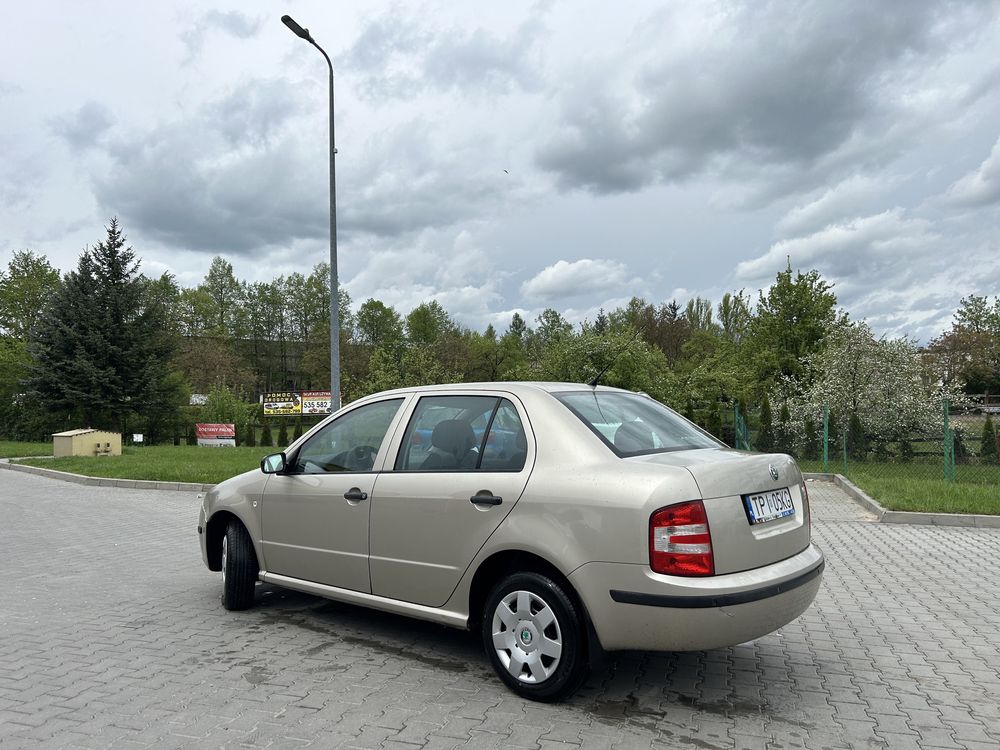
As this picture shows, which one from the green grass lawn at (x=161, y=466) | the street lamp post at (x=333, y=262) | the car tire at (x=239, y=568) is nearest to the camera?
the car tire at (x=239, y=568)

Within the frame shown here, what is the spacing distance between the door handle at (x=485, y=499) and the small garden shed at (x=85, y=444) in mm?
23362

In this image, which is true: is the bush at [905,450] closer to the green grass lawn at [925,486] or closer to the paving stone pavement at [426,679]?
the green grass lawn at [925,486]

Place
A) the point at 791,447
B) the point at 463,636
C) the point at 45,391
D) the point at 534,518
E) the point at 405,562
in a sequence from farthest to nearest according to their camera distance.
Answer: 1. the point at 45,391
2. the point at 791,447
3. the point at 463,636
4. the point at 405,562
5. the point at 534,518

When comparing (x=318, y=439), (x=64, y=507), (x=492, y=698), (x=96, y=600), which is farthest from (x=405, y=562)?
(x=64, y=507)

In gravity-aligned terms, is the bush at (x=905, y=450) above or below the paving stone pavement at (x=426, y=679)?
above

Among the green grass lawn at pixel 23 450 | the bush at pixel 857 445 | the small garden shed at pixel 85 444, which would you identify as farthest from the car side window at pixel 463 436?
the green grass lawn at pixel 23 450

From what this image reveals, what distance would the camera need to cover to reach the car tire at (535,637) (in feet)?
12.1

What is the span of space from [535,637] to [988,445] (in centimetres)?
1854

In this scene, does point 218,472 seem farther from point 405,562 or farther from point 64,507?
point 405,562

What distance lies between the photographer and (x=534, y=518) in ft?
12.5

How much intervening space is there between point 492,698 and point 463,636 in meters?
1.14

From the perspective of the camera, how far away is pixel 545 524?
377 cm

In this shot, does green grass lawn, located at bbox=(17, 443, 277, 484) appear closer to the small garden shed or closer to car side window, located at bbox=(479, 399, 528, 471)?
the small garden shed

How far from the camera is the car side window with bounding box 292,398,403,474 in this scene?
4.85 meters
